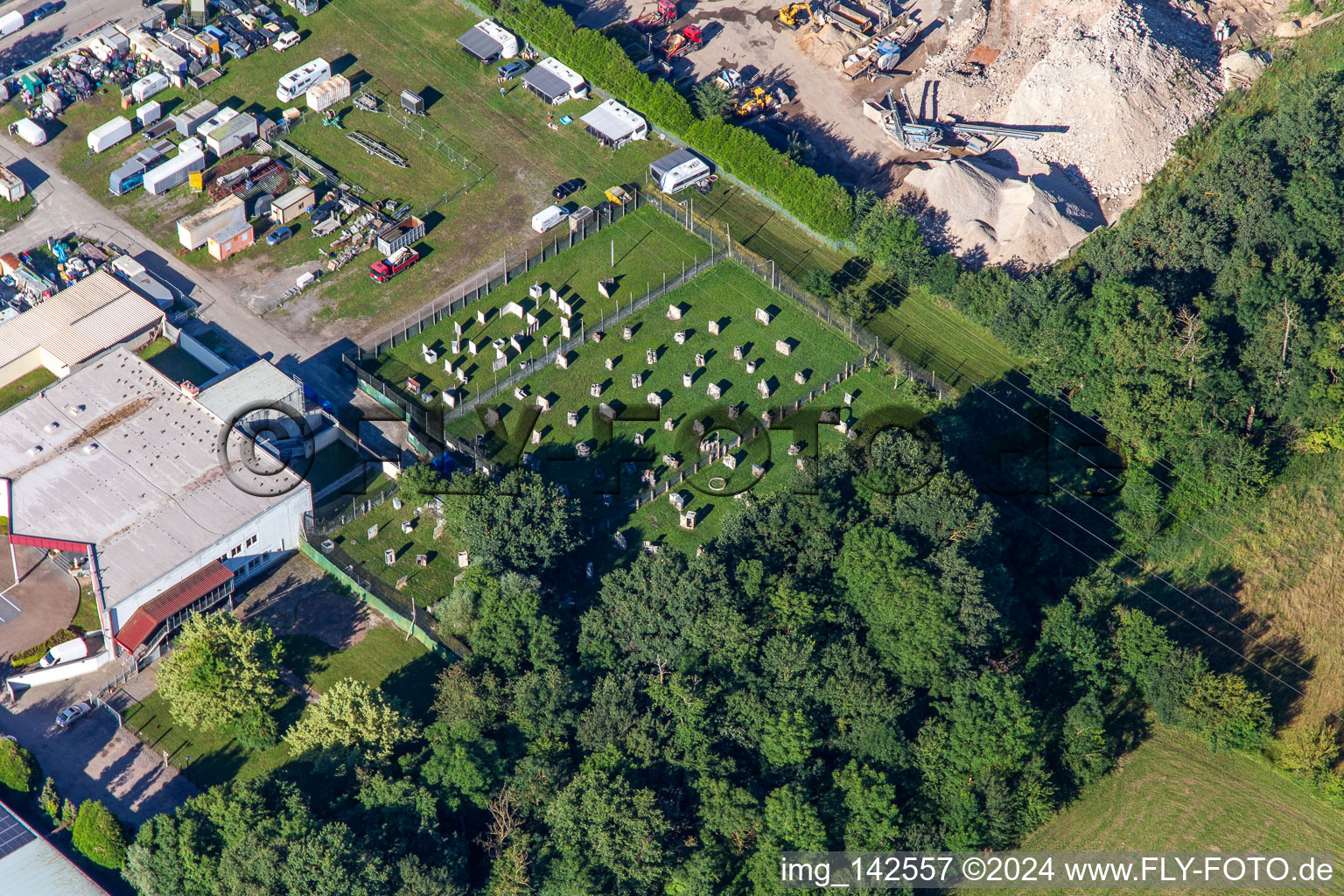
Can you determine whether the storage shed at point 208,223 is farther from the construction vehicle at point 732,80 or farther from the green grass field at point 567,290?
the construction vehicle at point 732,80

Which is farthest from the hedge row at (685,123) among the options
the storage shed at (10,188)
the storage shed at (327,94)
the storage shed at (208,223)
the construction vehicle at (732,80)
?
the storage shed at (10,188)

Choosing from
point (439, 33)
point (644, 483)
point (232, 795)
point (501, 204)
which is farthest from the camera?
point (439, 33)

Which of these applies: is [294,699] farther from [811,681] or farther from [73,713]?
[811,681]

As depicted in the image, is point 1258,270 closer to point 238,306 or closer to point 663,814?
point 663,814

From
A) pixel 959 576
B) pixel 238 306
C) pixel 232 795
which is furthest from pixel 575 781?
pixel 238 306

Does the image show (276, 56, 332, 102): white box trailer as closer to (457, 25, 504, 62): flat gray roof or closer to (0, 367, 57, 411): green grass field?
(457, 25, 504, 62): flat gray roof

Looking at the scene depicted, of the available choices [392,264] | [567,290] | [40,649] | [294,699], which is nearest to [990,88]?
[567,290]

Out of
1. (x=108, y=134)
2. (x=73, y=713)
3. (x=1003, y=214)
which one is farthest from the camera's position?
(x=108, y=134)
